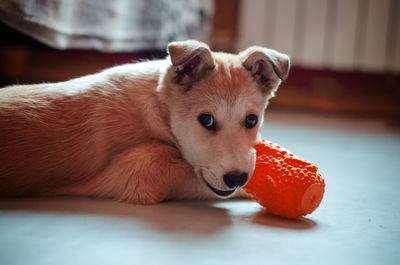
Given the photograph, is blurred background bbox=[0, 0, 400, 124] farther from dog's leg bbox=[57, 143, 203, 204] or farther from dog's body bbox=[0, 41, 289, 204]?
dog's leg bbox=[57, 143, 203, 204]

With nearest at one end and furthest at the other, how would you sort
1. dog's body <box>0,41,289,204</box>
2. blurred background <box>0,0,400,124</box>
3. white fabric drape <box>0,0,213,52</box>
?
1. dog's body <box>0,41,289,204</box>
2. white fabric drape <box>0,0,213,52</box>
3. blurred background <box>0,0,400,124</box>

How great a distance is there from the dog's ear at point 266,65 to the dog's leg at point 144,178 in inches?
20.7

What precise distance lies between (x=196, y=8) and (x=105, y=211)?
9.57 ft

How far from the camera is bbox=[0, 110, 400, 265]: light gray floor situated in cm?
119

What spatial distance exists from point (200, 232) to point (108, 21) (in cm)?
209

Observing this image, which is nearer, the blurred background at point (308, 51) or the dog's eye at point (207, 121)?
the dog's eye at point (207, 121)

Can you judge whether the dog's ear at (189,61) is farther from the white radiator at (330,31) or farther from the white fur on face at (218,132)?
the white radiator at (330,31)

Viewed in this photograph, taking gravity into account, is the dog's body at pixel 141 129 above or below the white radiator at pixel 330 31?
below

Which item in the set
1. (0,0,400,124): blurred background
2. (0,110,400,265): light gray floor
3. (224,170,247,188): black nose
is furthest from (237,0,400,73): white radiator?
(224,170,247,188): black nose

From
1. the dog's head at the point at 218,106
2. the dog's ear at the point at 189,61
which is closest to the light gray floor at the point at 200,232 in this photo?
the dog's head at the point at 218,106

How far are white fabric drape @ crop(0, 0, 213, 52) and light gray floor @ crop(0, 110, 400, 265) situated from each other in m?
1.06

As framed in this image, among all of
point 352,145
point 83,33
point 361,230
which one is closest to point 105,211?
point 361,230

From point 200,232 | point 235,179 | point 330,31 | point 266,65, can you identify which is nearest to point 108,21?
point 266,65

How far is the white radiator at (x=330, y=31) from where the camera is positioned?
4.88m
